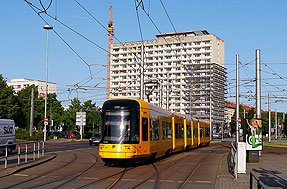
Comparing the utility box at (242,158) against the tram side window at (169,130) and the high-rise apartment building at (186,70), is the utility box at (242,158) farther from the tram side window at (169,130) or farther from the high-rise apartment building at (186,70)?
the high-rise apartment building at (186,70)

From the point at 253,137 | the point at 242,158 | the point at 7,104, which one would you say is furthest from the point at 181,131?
the point at 7,104

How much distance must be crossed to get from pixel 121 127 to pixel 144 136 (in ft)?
4.10

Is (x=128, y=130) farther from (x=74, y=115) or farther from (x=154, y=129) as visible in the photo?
(x=74, y=115)

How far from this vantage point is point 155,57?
131250 mm

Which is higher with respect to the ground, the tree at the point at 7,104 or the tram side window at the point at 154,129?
the tree at the point at 7,104

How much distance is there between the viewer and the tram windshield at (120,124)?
52.7 ft

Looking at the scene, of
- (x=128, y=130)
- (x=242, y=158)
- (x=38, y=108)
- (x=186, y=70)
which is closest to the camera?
(x=242, y=158)

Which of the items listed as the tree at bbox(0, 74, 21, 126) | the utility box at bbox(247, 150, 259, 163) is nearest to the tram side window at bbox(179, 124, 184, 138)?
the utility box at bbox(247, 150, 259, 163)

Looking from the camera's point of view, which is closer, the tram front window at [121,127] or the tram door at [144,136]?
the tram front window at [121,127]

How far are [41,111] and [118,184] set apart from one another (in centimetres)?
6343

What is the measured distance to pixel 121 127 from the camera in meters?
16.1

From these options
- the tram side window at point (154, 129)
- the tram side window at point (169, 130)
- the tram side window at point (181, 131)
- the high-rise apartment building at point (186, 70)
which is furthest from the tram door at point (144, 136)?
the high-rise apartment building at point (186, 70)

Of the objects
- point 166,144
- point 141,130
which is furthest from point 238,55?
point 141,130

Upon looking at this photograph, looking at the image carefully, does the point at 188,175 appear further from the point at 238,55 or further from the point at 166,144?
the point at 238,55
